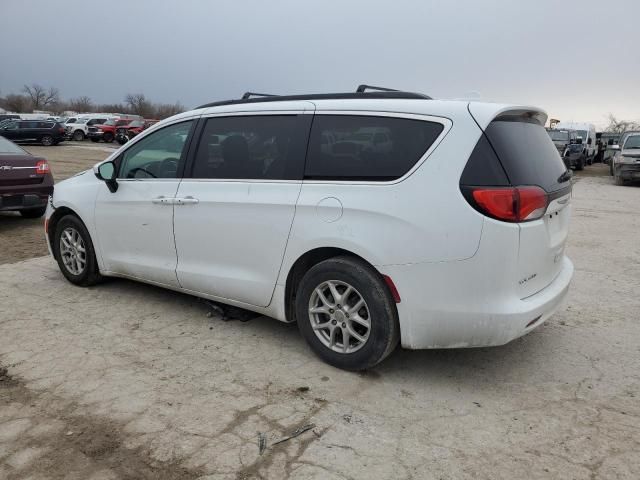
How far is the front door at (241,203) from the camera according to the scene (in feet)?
12.4

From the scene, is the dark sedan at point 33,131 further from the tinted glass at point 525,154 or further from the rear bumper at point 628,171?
the tinted glass at point 525,154

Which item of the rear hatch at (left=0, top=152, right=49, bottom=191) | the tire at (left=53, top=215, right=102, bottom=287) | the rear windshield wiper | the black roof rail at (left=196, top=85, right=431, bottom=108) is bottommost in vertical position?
the tire at (left=53, top=215, right=102, bottom=287)

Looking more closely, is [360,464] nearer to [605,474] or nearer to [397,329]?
[397,329]

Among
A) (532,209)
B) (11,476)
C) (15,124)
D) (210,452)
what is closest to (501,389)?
(532,209)

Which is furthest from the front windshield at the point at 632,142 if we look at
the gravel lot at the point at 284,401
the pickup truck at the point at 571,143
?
the gravel lot at the point at 284,401

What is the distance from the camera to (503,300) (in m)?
3.09

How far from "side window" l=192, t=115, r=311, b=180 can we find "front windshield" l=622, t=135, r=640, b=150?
1834 cm

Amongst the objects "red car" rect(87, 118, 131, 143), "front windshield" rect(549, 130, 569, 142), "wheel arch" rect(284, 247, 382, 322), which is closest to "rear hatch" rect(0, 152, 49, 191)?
"wheel arch" rect(284, 247, 382, 322)

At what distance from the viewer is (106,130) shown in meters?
39.1

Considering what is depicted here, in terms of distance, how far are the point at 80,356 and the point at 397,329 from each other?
223cm

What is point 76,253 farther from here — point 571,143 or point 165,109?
point 165,109

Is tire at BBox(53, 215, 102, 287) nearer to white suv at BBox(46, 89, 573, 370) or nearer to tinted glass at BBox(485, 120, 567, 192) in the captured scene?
white suv at BBox(46, 89, 573, 370)

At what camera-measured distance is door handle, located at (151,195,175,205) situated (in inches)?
171

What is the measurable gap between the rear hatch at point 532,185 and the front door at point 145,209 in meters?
2.49
